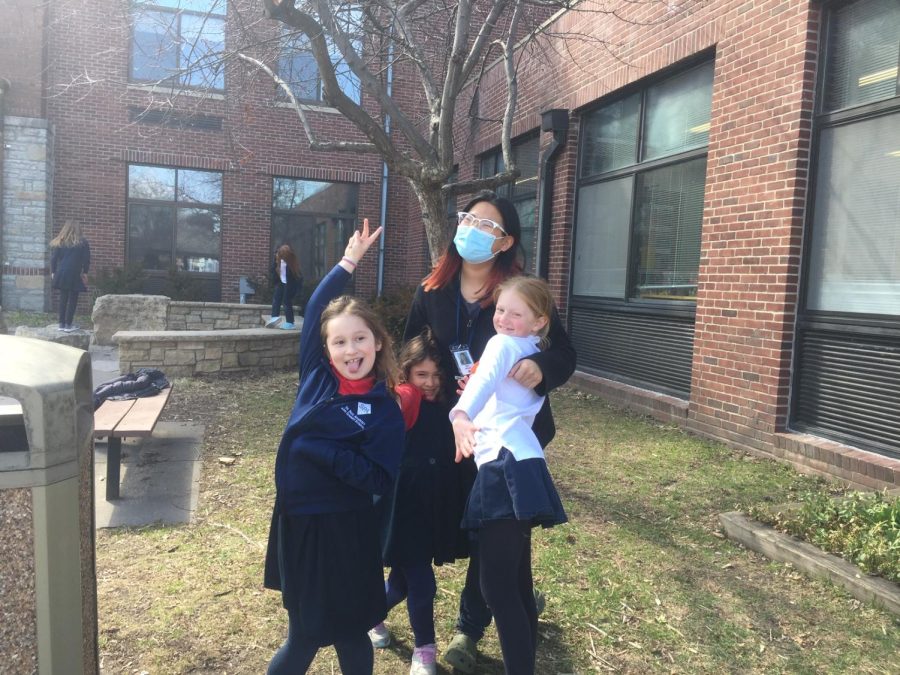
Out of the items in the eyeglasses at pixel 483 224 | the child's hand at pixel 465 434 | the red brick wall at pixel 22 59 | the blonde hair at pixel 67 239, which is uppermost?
the red brick wall at pixel 22 59

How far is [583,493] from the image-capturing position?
15.1ft

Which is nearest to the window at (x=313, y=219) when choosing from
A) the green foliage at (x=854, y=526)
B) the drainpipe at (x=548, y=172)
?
the drainpipe at (x=548, y=172)

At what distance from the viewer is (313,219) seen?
16109 millimetres

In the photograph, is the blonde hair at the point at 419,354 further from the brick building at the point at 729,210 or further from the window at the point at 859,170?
the window at the point at 859,170

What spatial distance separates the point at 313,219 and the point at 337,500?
48.0 feet

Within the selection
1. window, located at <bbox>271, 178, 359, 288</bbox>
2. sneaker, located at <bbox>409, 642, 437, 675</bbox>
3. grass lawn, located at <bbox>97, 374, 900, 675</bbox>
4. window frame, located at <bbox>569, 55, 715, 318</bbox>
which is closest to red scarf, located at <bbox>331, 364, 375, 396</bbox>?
sneaker, located at <bbox>409, 642, 437, 675</bbox>

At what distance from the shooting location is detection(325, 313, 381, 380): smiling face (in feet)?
7.17

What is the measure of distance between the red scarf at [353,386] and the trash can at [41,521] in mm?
840

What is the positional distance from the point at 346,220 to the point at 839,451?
521 inches

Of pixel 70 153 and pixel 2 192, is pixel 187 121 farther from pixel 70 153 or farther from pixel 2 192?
pixel 2 192

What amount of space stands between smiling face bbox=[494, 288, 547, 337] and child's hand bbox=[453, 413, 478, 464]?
355 mm

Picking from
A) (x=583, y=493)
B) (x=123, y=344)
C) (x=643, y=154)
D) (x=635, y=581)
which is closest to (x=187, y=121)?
(x=123, y=344)

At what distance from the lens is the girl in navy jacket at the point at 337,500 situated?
6.86ft

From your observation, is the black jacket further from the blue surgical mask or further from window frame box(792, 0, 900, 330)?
window frame box(792, 0, 900, 330)
